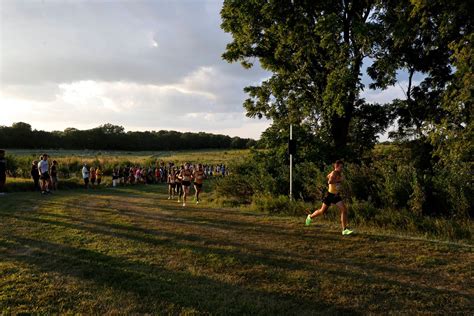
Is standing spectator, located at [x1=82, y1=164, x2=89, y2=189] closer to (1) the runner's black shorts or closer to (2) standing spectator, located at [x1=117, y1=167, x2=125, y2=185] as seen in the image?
(2) standing spectator, located at [x1=117, y1=167, x2=125, y2=185]

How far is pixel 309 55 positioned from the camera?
1809 cm

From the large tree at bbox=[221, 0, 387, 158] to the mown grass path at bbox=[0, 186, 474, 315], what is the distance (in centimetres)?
842

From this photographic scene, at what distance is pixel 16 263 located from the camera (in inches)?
274

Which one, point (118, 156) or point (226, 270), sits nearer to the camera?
point (226, 270)

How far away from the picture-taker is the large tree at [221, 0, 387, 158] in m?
15.6

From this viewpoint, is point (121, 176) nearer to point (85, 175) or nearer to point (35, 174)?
point (85, 175)

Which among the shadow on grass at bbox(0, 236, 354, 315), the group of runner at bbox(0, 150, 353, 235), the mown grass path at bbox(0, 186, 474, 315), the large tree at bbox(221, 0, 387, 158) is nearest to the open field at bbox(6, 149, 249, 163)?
the group of runner at bbox(0, 150, 353, 235)

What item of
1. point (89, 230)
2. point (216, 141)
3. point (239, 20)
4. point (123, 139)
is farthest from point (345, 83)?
point (216, 141)

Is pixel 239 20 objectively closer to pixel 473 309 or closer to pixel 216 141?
pixel 473 309

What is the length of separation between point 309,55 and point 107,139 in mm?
89573

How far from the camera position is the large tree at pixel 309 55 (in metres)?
15.6

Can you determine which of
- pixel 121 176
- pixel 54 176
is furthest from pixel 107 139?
pixel 54 176

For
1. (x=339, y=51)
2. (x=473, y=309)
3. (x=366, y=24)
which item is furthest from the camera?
(x=339, y=51)

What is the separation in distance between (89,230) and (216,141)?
11132cm
